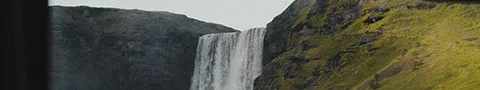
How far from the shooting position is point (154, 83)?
5603 cm

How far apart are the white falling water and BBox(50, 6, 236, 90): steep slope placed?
158 centimetres

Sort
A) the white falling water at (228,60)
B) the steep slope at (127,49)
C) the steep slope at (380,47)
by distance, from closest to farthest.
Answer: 1. the steep slope at (380,47)
2. the white falling water at (228,60)
3. the steep slope at (127,49)

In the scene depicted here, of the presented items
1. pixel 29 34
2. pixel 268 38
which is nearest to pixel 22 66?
pixel 29 34

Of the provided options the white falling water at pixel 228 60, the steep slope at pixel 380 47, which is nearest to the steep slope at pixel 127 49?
the white falling water at pixel 228 60

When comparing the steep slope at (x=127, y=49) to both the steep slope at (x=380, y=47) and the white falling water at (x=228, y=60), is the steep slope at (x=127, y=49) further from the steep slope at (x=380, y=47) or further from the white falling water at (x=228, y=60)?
the steep slope at (x=380, y=47)

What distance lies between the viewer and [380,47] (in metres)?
29.8

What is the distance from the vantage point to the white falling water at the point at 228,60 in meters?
46.3

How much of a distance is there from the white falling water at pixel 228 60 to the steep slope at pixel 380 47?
6.32 m

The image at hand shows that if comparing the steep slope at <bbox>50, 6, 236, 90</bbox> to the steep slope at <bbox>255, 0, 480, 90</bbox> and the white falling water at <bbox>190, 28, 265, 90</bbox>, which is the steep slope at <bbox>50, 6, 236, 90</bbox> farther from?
the steep slope at <bbox>255, 0, 480, 90</bbox>

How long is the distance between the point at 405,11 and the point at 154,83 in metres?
32.5

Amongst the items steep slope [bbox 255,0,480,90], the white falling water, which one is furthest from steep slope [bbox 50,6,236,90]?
steep slope [bbox 255,0,480,90]

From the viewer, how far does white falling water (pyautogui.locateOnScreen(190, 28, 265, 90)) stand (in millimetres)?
46281

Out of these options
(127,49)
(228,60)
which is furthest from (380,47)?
(127,49)

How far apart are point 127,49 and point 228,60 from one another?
11.9 m
